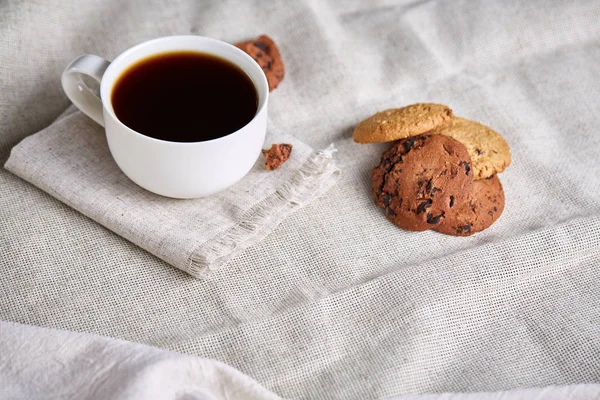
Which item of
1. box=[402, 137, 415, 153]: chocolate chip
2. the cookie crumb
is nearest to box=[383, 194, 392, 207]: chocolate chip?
box=[402, 137, 415, 153]: chocolate chip

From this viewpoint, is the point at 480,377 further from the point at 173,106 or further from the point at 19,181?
the point at 19,181

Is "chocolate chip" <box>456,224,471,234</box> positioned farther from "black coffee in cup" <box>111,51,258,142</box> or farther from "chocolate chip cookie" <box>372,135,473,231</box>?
"black coffee in cup" <box>111,51,258,142</box>

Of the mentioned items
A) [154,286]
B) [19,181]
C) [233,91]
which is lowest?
[154,286]

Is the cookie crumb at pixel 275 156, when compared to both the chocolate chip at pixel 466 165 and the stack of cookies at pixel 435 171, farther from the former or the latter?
the chocolate chip at pixel 466 165

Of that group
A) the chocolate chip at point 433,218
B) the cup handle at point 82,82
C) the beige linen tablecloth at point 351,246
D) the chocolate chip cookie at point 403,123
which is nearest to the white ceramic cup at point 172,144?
the cup handle at point 82,82

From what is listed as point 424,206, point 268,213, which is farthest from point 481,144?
point 268,213

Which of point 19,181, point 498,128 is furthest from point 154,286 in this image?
point 498,128
